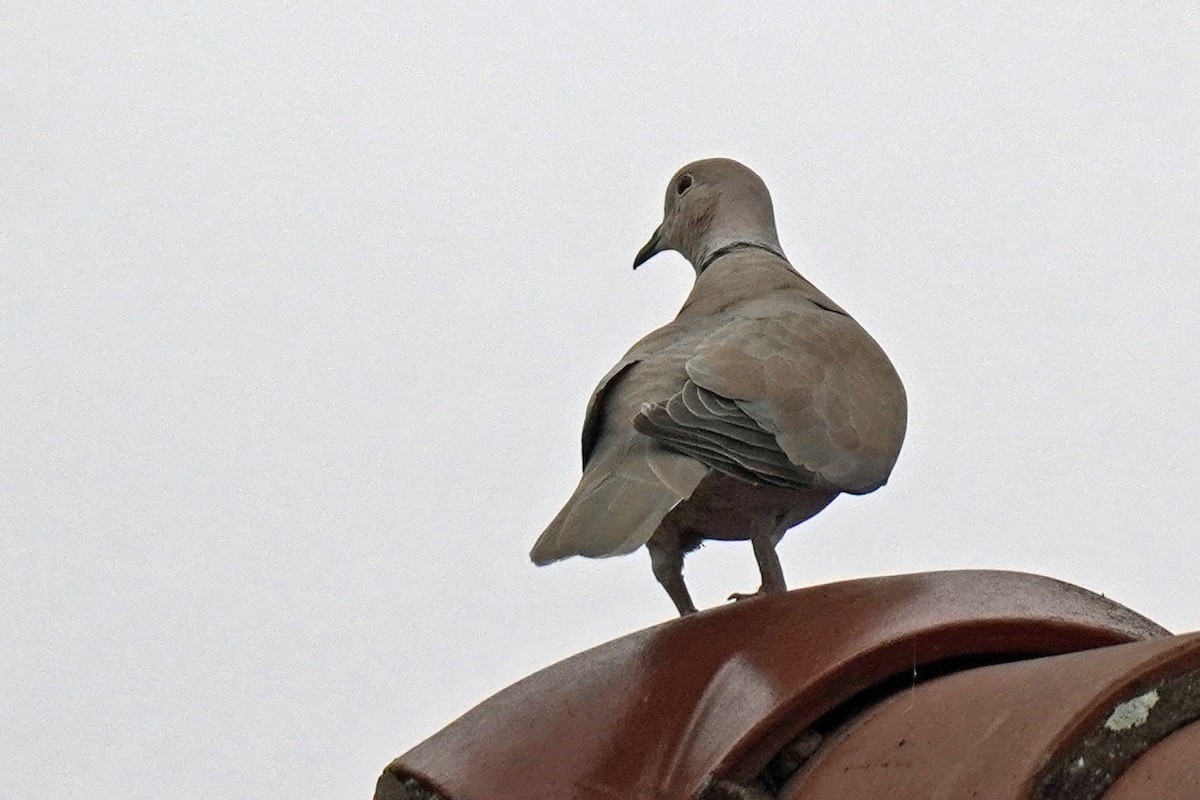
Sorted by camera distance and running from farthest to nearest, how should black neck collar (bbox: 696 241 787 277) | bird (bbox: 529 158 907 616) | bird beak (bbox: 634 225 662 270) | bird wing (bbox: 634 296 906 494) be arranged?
1. bird beak (bbox: 634 225 662 270)
2. black neck collar (bbox: 696 241 787 277)
3. bird wing (bbox: 634 296 906 494)
4. bird (bbox: 529 158 907 616)

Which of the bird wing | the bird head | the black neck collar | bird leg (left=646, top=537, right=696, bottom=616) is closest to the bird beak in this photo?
the bird head

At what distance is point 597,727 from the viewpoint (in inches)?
71.0

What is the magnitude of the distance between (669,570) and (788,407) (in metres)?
0.33

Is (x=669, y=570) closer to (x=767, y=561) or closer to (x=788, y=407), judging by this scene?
(x=767, y=561)

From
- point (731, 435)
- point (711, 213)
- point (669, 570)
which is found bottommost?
point (669, 570)

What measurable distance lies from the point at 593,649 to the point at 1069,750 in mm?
805

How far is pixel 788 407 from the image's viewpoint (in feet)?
8.55

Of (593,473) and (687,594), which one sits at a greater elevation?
(593,473)

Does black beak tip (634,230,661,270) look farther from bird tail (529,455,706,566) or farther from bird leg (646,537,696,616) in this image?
bird tail (529,455,706,566)

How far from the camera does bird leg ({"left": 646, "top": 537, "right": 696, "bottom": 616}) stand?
271 cm

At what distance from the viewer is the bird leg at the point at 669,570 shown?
2709 millimetres

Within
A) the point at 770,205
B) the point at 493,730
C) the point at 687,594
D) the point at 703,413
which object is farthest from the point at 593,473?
the point at 770,205

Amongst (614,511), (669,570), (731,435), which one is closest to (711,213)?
(669,570)

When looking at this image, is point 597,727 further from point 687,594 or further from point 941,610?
point 687,594
